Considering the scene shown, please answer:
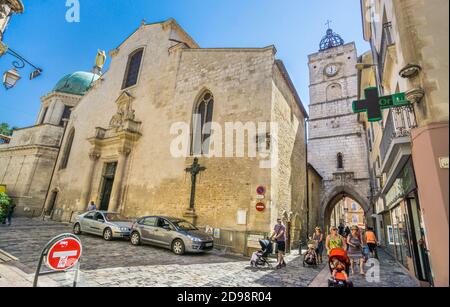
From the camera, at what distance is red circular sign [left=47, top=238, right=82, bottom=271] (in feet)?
11.0

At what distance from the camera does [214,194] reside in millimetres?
10961

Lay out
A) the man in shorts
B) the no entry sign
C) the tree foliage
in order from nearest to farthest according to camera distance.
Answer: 1. the no entry sign
2. the man in shorts
3. the tree foliage

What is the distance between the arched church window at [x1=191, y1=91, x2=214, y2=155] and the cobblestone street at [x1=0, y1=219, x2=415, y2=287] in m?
5.38

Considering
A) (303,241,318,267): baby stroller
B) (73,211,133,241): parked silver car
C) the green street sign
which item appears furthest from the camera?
(73,211,133,241): parked silver car

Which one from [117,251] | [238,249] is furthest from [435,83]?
[117,251]

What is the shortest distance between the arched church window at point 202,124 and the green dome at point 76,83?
18158 mm

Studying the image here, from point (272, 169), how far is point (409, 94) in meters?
5.96

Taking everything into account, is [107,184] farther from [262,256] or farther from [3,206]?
[262,256]

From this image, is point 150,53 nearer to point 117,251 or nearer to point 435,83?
point 117,251

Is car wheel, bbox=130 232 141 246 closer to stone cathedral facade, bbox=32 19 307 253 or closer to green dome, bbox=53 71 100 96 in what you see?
stone cathedral facade, bbox=32 19 307 253

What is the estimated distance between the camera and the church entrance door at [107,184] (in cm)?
1530

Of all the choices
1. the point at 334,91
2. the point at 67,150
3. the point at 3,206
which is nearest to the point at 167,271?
the point at 3,206

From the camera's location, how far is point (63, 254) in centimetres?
346

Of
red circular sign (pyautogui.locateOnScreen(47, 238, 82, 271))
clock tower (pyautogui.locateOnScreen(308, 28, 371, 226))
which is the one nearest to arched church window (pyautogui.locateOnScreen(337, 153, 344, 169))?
clock tower (pyautogui.locateOnScreen(308, 28, 371, 226))
